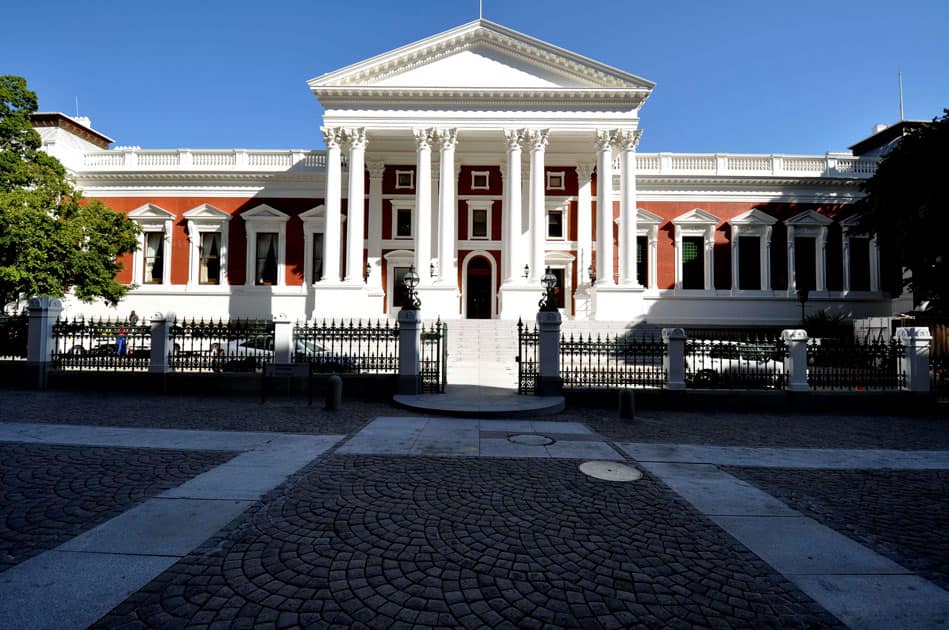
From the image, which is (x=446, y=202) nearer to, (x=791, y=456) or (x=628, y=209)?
(x=628, y=209)

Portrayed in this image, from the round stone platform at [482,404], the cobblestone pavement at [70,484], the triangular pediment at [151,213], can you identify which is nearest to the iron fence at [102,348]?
the cobblestone pavement at [70,484]

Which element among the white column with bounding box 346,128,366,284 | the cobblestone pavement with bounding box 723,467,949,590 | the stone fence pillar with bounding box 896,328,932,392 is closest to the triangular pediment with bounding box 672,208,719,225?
the white column with bounding box 346,128,366,284

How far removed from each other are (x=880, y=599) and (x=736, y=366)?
33.4ft

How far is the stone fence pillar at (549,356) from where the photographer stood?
12125mm

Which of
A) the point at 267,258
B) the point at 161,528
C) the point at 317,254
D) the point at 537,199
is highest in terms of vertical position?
the point at 537,199

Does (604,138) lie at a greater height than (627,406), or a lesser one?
greater

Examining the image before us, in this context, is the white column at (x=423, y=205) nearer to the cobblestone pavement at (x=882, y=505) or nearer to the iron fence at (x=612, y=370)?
the iron fence at (x=612, y=370)

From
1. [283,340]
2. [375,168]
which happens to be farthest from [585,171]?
[283,340]

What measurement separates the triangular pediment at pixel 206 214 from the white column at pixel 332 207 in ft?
29.3

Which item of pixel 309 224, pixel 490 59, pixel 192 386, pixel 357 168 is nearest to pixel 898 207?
pixel 490 59

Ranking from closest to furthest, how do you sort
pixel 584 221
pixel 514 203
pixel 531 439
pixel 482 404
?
pixel 531 439 < pixel 482 404 < pixel 514 203 < pixel 584 221

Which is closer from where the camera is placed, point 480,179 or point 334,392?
point 334,392

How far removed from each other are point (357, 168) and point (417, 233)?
5019 mm

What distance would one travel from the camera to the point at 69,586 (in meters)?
3.23
